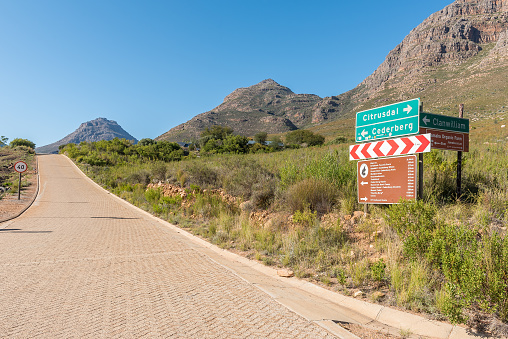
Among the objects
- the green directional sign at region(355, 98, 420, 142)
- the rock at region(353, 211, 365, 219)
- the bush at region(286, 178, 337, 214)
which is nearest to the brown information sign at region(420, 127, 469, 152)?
the green directional sign at region(355, 98, 420, 142)

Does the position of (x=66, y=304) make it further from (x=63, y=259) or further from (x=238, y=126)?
(x=238, y=126)

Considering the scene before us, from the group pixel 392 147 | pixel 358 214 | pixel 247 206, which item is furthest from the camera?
pixel 247 206

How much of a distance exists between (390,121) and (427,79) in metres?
Result: 136

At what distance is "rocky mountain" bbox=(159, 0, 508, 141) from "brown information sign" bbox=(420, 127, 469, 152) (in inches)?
2830

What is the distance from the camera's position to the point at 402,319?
352 centimetres

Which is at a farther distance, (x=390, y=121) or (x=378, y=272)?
(x=390, y=121)

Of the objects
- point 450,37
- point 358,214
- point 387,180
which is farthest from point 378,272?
point 450,37

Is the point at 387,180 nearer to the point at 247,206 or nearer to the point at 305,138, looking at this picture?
the point at 247,206

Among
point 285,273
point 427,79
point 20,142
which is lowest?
point 285,273

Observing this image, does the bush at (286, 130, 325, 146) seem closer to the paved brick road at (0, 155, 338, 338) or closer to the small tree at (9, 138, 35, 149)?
the paved brick road at (0, 155, 338, 338)

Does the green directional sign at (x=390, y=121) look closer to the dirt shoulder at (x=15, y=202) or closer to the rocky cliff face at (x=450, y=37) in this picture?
the dirt shoulder at (x=15, y=202)

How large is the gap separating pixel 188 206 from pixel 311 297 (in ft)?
27.7

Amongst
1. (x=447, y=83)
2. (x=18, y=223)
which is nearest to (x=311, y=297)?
(x=18, y=223)

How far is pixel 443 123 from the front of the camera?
20.9 feet
